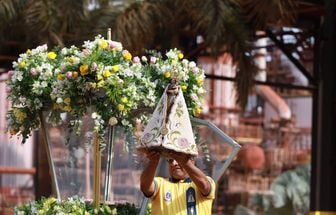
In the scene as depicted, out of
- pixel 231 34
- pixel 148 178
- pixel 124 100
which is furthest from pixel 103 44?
pixel 231 34

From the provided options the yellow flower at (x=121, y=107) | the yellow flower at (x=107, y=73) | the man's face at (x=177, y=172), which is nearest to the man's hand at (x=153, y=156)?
the man's face at (x=177, y=172)

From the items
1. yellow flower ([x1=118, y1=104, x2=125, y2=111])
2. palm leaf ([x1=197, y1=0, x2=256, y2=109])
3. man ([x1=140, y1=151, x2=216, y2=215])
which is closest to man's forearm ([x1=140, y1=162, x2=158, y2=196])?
man ([x1=140, y1=151, x2=216, y2=215])

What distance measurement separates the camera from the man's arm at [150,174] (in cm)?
554

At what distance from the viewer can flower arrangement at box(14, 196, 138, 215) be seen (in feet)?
21.5

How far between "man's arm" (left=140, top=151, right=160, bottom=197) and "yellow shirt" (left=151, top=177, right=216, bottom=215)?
0.17 ft

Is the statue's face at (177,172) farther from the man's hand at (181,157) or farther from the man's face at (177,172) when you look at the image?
the man's hand at (181,157)

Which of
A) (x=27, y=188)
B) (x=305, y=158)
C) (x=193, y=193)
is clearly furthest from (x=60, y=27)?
(x=305, y=158)

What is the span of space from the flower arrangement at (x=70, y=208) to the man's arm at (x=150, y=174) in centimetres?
92

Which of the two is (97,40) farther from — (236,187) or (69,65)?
(236,187)

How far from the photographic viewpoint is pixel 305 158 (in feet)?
70.6

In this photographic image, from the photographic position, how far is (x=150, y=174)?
563cm

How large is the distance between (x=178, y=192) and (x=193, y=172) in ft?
0.80

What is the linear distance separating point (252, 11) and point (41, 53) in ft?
19.2

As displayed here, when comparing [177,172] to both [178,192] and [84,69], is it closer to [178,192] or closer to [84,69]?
[178,192]
